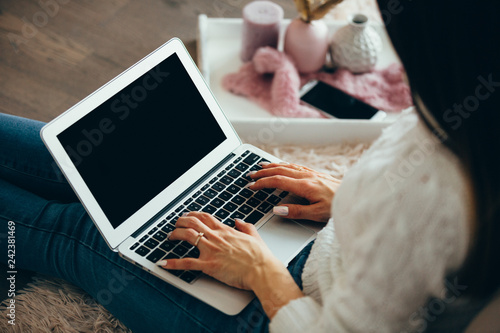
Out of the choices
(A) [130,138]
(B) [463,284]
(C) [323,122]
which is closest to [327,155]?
(C) [323,122]

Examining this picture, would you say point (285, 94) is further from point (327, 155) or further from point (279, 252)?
point (279, 252)

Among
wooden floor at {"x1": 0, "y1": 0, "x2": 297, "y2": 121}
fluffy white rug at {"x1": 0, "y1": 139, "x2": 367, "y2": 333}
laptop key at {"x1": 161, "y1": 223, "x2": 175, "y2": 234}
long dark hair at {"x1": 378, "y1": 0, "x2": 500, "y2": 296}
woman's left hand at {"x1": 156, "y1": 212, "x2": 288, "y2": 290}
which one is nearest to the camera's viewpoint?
long dark hair at {"x1": 378, "y1": 0, "x2": 500, "y2": 296}

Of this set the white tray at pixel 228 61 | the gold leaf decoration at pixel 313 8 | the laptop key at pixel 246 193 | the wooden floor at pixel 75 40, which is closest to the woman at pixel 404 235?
the laptop key at pixel 246 193

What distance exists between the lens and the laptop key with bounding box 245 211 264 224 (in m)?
0.90

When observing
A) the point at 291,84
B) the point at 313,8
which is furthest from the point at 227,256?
the point at 313,8

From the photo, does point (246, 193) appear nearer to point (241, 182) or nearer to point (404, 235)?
point (241, 182)

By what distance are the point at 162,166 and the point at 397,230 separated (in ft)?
1.59

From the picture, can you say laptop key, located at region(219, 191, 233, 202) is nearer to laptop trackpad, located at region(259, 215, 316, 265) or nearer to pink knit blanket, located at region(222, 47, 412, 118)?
laptop trackpad, located at region(259, 215, 316, 265)

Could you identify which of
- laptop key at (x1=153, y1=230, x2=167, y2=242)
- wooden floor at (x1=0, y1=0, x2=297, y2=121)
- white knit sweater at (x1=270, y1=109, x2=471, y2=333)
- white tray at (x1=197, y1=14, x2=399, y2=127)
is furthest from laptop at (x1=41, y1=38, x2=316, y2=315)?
wooden floor at (x1=0, y1=0, x2=297, y2=121)

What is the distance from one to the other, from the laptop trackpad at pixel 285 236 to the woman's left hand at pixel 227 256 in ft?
0.21

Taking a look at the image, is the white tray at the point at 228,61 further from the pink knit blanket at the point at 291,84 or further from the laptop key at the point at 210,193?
the laptop key at the point at 210,193

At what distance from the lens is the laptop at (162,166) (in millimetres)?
780

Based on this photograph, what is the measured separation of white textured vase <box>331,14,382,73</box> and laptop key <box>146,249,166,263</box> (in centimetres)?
93

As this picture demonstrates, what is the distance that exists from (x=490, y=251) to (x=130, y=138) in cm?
60
